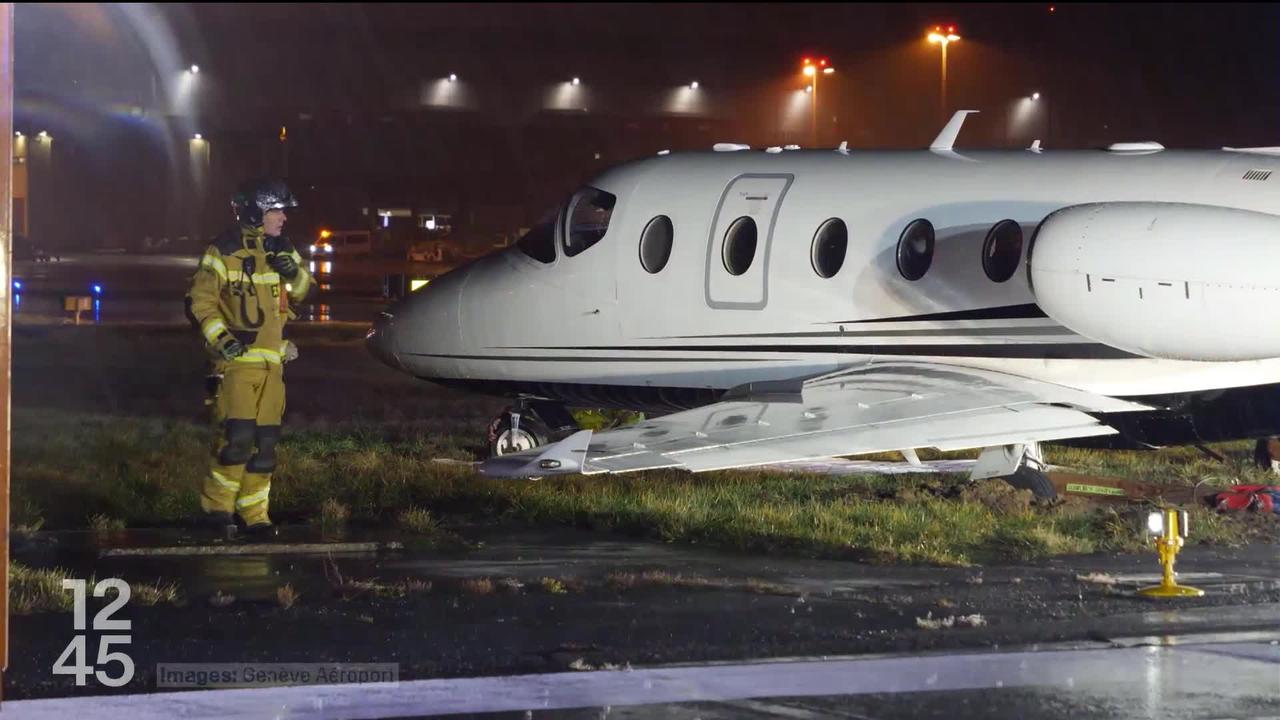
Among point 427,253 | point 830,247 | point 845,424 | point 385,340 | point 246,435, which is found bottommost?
point 246,435

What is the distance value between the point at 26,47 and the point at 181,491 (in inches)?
1715

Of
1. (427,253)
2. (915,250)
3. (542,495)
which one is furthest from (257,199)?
(427,253)

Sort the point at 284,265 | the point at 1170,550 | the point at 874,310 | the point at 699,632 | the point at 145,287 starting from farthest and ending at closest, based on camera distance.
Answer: the point at 145,287 → the point at 874,310 → the point at 284,265 → the point at 1170,550 → the point at 699,632

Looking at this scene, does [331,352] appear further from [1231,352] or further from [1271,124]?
[1271,124]

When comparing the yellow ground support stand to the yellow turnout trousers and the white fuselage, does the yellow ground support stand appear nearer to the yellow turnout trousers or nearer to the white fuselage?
the white fuselage

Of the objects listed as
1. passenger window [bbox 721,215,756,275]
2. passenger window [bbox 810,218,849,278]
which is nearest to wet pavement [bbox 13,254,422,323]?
passenger window [bbox 721,215,756,275]

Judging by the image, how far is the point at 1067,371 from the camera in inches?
468

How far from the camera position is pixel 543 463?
955 centimetres

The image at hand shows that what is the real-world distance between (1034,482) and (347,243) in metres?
50.9

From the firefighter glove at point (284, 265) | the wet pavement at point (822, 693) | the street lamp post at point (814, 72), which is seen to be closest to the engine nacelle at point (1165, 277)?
the wet pavement at point (822, 693)

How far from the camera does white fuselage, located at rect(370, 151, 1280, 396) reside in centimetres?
1073

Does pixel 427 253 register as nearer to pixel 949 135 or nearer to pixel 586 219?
pixel 586 219

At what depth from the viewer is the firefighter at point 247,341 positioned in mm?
11648

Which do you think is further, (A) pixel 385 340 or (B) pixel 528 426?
(A) pixel 385 340
